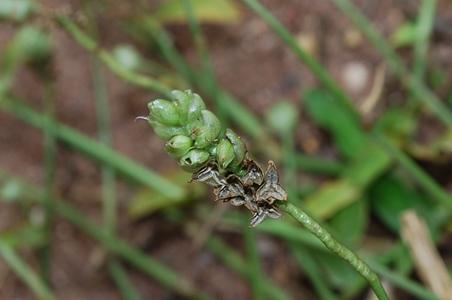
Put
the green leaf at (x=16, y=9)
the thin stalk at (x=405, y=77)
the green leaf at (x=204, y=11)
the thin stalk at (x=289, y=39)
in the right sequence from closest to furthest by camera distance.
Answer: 1. the thin stalk at (x=289, y=39)
2. the green leaf at (x=16, y=9)
3. the thin stalk at (x=405, y=77)
4. the green leaf at (x=204, y=11)

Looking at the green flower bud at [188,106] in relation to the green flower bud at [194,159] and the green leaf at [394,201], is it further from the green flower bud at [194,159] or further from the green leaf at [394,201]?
the green leaf at [394,201]

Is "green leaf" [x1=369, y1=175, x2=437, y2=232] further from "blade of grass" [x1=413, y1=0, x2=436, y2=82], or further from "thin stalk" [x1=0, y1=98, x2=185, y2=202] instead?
"thin stalk" [x1=0, y1=98, x2=185, y2=202]

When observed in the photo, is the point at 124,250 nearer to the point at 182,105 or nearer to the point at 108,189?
the point at 108,189

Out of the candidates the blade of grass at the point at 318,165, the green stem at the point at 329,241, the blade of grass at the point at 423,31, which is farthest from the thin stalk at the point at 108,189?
the green stem at the point at 329,241

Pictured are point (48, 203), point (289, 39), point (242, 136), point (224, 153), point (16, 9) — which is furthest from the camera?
point (242, 136)

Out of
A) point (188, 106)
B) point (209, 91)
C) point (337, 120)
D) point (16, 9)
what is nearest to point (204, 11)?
point (209, 91)

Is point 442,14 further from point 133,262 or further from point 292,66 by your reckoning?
point 133,262

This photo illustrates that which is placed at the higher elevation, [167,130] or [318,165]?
[318,165]

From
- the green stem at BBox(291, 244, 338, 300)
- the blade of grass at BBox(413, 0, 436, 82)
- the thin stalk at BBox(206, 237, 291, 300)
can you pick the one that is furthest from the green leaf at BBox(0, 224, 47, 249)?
the blade of grass at BBox(413, 0, 436, 82)
